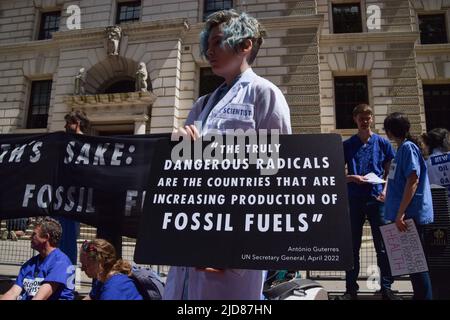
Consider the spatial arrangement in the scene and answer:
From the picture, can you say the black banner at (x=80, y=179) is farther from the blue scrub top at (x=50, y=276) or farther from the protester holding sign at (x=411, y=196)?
the protester holding sign at (x=411, y=196)

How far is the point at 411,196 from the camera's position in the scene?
3.74 metres

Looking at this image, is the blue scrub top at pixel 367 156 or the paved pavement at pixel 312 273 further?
the paved pavement at pixel 312 273

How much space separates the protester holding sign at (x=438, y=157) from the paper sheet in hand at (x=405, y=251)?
7.07 ft

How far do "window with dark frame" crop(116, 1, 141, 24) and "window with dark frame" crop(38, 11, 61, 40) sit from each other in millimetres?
4567

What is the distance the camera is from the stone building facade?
57.2 feet

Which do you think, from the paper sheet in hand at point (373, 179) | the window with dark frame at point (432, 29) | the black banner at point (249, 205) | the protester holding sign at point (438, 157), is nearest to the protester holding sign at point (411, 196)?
the paper sheet in hand at point (373, 179)

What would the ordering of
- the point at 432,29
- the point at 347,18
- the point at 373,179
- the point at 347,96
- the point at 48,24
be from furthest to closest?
the point at 48,24, the point at 432,29, the point at 347,18, the point at 347,96, the point at 373,179

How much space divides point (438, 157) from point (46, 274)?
5520mm

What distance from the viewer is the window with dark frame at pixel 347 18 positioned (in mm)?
19594

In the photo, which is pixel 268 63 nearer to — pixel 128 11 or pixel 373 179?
pixel 128 11

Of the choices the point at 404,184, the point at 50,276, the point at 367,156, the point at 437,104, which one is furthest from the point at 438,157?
the point at 437,104

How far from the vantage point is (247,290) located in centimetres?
189

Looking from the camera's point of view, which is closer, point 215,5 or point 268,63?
point 268,63
